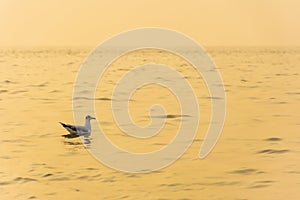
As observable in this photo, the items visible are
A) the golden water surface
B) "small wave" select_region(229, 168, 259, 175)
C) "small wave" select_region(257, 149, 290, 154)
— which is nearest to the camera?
the golden water surface

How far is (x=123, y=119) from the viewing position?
11820 millimetres

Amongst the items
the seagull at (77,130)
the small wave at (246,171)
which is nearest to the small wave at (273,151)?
the small wave at (246,171)

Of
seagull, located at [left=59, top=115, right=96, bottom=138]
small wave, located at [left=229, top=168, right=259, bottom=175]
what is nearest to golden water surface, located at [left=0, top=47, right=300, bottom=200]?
small wave, located at [left=229, top=168, right=259, bottom=175]

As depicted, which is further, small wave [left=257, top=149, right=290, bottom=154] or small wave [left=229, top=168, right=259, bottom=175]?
small wave [left=257, top=149, right=290, bottom=154]

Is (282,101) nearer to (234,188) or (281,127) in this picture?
(281,127)

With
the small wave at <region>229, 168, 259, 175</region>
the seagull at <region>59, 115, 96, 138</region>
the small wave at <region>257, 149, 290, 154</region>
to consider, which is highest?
the seagull at <region>59, 115, 96, 138</region>

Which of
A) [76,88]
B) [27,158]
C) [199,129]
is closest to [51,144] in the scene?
[27,158]

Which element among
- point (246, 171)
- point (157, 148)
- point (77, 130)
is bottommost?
point (246, 171)

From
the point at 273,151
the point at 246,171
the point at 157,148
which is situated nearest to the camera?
Answer: the point at 246,171

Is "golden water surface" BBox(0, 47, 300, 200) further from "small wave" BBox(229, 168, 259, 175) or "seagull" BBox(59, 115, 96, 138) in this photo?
"seagull" BBox(59, 115, 96, 138)

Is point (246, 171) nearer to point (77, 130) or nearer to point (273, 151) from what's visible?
point (273, 151)

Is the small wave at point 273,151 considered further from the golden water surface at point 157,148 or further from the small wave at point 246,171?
the small wave at point 246,171

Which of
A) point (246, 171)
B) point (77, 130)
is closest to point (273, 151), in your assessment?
point (246, 171)

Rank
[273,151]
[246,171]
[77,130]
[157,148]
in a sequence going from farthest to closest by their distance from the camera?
1. [77,130]
2. [157,148]
3. [273,151]
4. [246,171]
